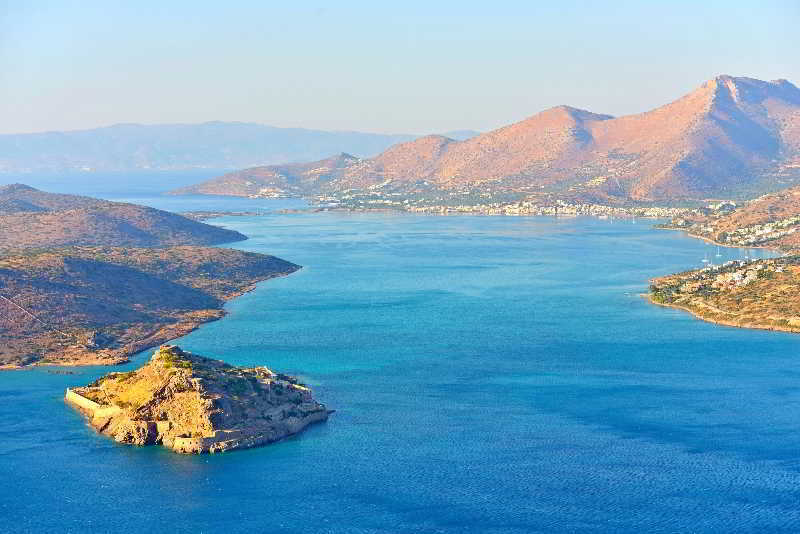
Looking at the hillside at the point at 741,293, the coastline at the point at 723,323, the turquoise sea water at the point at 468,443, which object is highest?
the hillside at the point at 741,293

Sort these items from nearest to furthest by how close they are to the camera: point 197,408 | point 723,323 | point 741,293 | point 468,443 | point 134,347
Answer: point 468,443 → point 197,408 → point 134,347 → point 723,323 → point 741,293

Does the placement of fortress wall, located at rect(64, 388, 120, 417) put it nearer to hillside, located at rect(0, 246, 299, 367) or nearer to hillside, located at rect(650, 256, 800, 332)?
hillside, located at rect(0, 246, 299, 367)

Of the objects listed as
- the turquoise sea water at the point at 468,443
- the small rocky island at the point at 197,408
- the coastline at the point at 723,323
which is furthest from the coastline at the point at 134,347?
the coastline at the point at 723,323

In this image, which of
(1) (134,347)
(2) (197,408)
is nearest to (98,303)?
(1) (134,347)

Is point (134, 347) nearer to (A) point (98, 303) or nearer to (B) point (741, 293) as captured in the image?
(A) point (98, 303)

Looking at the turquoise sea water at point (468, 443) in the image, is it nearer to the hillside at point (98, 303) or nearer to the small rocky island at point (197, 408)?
the small rocky island at point (197, 408)

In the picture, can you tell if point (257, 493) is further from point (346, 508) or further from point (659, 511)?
point (659, 511)
